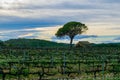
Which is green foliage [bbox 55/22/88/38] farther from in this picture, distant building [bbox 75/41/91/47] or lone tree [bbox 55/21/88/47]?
distant building [bbox 75/41/91/47]

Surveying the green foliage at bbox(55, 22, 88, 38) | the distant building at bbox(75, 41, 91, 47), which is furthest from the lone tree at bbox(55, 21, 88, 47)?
the distant building at bbox(75, 41, 91, 47)

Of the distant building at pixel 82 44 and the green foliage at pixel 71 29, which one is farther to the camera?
the green foliage at pixel 71 29

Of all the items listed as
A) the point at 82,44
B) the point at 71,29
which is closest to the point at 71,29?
the point at 71,29

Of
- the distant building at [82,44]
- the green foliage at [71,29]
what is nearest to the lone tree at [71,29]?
the green foliage at [71,29]

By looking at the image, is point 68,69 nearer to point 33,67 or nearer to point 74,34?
point 33,67

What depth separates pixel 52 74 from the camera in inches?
1332

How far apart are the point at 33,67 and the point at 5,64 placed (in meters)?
3.24

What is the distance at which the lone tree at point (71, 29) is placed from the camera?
128m

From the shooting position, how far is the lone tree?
12796 centimetres

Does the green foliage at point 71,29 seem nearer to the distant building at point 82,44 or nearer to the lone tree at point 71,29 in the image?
the lone tree at point 71,29

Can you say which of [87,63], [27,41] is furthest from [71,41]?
[87,63]

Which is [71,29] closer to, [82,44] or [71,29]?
[71,29]

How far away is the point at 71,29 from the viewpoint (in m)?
130

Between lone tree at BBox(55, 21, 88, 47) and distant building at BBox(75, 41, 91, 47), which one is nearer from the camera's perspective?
distant building at BBox(75, 41, 91, 47)
